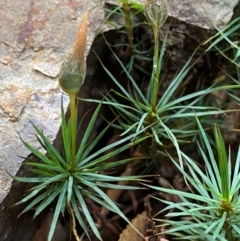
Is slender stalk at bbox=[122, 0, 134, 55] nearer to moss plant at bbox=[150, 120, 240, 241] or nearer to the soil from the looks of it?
the soil

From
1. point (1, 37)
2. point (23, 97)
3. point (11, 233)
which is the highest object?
point (1, 37)

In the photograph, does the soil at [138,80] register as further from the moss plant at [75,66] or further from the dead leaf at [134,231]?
the moss plant at [75,66]

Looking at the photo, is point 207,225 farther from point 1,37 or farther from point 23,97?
point 1,37

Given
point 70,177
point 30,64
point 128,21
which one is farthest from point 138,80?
point 70,177

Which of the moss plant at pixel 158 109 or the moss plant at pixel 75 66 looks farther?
the moss plant at pixel 158 109

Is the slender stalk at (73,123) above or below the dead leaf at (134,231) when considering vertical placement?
above

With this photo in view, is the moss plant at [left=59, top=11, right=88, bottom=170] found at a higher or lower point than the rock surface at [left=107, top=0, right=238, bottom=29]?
lower

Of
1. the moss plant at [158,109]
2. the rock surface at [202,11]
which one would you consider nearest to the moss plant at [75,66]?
the moss plant at [158,109]

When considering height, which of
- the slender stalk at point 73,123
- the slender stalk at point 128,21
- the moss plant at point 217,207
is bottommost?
the moss plant at point 217,207

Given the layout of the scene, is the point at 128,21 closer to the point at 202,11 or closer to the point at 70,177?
the point at 202,11

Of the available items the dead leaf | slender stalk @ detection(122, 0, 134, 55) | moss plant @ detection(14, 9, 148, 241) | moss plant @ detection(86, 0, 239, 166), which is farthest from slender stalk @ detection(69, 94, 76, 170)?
slender stalk @ detection(122, 0, 134, 55)

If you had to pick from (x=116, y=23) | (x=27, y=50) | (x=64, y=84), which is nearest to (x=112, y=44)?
(x=116, y=23)
